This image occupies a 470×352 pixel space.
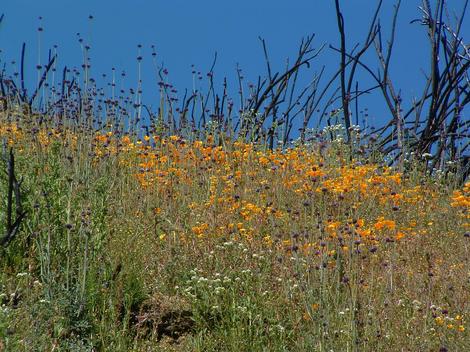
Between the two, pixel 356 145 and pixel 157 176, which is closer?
pixel 157 176

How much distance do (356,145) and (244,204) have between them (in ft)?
10.7

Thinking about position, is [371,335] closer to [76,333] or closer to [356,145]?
[76,333]

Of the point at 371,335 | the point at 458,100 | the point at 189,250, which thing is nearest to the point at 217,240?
the point at 189,250

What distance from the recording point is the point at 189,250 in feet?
17.5

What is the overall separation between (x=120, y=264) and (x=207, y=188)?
9.00ft

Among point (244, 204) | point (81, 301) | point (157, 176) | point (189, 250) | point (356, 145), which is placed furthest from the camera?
point (356, 145)

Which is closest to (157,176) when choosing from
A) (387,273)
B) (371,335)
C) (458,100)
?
(387,273)

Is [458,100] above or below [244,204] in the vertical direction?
above

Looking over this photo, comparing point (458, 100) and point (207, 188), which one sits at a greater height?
point (458, 100)

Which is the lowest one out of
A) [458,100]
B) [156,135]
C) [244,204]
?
[244,204]

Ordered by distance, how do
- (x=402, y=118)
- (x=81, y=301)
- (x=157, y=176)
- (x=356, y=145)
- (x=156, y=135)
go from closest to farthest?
(x=81, y=301) < (x=157, y=176) < (x=156, y=135) < (x=356, y=145) < (x=402, y=118)

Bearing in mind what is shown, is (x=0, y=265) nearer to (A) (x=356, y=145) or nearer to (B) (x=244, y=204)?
(B) (x=244, y=204)

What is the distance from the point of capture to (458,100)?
10.4 meters

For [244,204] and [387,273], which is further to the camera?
[244,204]
